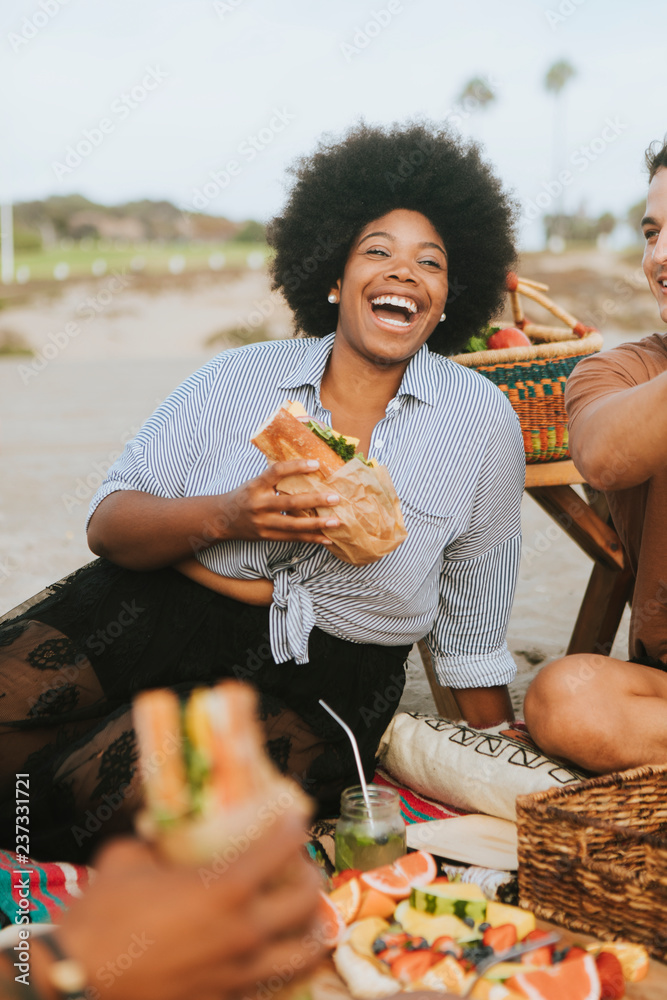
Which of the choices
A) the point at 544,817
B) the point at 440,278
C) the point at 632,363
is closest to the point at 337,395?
the point at 440,278

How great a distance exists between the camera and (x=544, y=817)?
6.76 feet

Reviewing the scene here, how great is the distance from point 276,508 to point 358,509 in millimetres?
223

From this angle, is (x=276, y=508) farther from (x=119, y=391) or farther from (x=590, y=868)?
(x=119, y=391)

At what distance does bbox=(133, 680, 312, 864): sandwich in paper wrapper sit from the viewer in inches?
30.0

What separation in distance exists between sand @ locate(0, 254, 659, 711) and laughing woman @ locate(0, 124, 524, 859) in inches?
21.6

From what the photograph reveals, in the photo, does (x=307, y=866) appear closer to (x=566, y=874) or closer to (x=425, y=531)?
(x=566, y=874)

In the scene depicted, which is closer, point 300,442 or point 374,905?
point 374,905

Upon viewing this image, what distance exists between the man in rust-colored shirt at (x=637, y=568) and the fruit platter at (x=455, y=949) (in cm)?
64

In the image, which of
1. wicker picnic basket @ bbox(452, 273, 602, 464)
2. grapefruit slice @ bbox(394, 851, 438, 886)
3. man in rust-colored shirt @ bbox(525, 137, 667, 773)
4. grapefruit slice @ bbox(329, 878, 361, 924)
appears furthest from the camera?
wicker picnic basket @ bbox(452, 273, 602, 464)

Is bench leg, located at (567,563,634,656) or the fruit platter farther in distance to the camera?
bench leg, located at (567,563,634,656)

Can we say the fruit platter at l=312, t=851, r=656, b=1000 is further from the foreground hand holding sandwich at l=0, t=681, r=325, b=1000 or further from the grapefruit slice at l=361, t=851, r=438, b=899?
the foreground hand holding sandwich at l=0, t=681, r=325, b=1000
